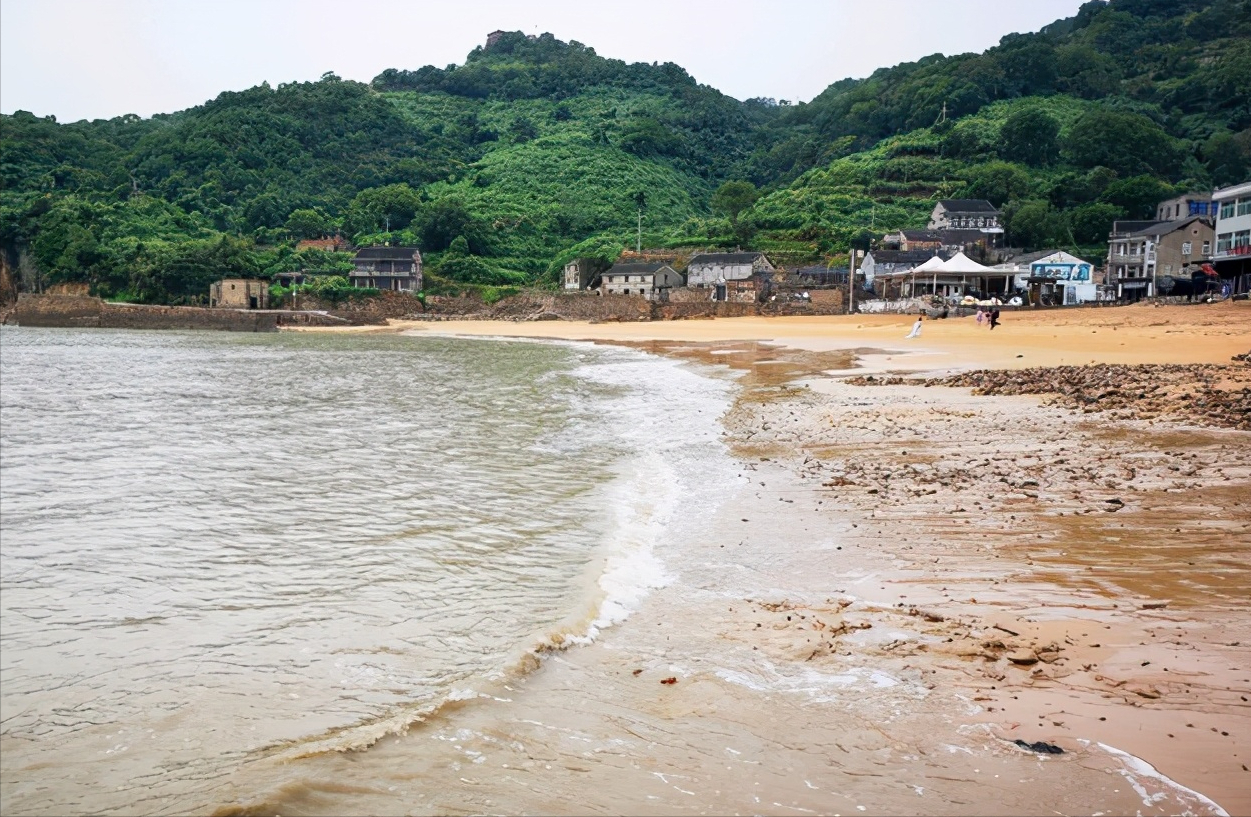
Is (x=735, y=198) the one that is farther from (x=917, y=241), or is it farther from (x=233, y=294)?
(x=233, y=294)

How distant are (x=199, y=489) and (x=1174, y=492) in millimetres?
9604

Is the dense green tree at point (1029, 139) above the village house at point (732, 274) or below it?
above

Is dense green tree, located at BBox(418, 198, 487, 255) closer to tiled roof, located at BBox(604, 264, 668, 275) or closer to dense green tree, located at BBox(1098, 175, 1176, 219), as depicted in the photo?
tiled roof, located at BBox(604, 264, 668, 275)

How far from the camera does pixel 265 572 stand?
655 centimetres

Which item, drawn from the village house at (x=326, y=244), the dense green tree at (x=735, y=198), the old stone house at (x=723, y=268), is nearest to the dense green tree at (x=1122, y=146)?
the dense green tree at (x=735, y=198)

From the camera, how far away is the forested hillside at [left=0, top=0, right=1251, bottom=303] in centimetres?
7306

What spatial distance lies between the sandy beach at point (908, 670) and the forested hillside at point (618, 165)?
64369mm

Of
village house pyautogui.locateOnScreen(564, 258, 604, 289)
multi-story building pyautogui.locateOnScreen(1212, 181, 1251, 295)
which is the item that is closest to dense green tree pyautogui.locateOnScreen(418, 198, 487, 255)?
village house pyautogui.locateOnScreen(564, 258, 604, 289)

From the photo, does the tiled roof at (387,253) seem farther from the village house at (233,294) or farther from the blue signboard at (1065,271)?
the blue signboard at (1065,271)

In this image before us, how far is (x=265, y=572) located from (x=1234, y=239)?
48095mm

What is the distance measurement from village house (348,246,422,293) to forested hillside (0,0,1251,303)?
3438 millimetres

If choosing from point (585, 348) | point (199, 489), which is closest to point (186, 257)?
point (585, 348)

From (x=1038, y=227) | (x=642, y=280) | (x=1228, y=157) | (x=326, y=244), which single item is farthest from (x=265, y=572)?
(x=1228, y=157)

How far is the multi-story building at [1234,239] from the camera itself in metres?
39.0
